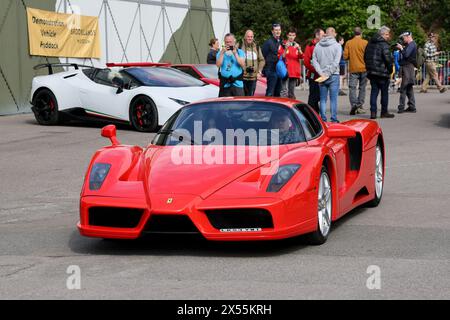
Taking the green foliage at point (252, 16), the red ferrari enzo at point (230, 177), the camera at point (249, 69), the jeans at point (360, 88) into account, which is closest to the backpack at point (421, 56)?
the jeans at point (360, 88)

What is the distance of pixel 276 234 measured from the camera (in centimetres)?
754

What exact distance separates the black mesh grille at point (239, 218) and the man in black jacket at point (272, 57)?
46.9 ft

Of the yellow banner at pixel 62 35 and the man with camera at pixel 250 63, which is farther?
the yellow banner at pixel 62 35

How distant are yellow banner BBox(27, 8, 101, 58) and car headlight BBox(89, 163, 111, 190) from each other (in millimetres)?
17896

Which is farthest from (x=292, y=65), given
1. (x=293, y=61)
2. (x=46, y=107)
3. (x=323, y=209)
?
(x=323, y=209)

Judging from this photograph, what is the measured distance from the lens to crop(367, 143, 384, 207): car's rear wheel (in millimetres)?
10311

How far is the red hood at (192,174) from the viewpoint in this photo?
25.4 ft

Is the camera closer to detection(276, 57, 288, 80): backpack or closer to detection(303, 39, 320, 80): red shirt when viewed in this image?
detection(303, 39, 320, 80): red shirt

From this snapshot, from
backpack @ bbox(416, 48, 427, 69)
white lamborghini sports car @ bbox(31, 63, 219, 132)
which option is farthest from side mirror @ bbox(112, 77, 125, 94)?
backpack @ bbox(416, 48, 427, 69)

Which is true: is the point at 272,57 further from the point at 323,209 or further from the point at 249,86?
the point at 323,209

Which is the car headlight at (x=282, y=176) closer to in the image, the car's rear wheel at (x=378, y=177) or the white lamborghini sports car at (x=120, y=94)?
the car's rear wheel at (x=378, y=177)

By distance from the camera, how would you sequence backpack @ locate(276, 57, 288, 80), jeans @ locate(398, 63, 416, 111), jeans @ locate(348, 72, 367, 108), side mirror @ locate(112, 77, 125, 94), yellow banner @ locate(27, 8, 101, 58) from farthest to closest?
yellow banner @ locate(27, 8, 101, 58) → jeans @ locate(398, 63, 416, 111) → jeans @ locate(348, 72, 367, 108) → backpack @ locate(276, 57, 288, 80) → side mirror @ locate(112, 77, 125, 94)
